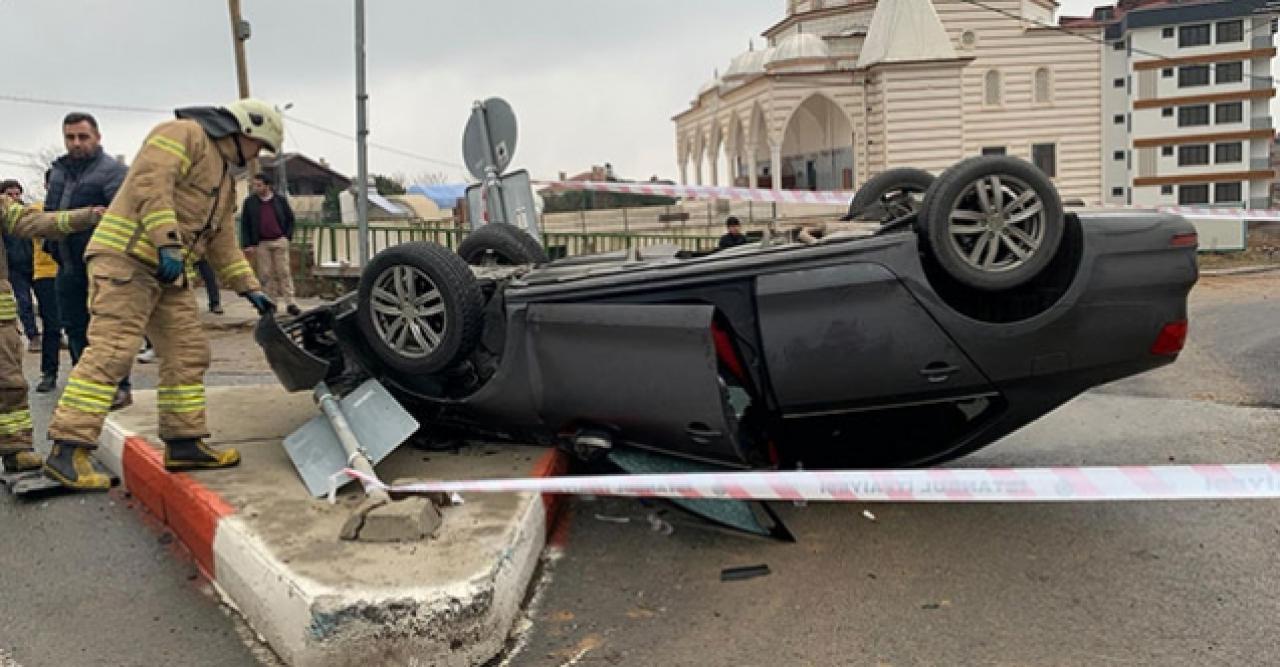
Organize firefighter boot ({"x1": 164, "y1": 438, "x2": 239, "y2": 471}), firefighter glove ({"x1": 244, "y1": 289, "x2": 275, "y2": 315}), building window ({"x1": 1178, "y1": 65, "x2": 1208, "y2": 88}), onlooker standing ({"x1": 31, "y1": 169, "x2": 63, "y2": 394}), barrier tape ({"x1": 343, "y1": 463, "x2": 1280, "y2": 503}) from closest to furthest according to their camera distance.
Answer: barrier tape ({"x1": 343, "y1": 463, "x2": 1280, "y2": 503}), firefighter boot ({"x1": 164, "y1": 438, "x2": 239, "y2": 471}), firefighter glove ({"x1": 244, "y1": 289, "x2": 275, "y2": 315}), onlooker standing ({"x1": 31, "y1": 169, "x2": 63, "y2": 394}), building window ({"x1": 1178, "y1": 65, "x2": 1208, "y2": 88})

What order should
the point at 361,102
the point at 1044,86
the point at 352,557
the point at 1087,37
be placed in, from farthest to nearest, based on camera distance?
1. the point at 1044,86
2. the point at 1087,37
3. the point at 361,102
4. the point at 352,557

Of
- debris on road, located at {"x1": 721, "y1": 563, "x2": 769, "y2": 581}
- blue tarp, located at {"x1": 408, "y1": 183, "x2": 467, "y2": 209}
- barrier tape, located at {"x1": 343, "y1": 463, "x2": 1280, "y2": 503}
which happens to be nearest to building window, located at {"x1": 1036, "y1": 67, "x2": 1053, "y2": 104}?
blue tarp, located at {"x1": 408, "y1": 183, "x2": 467, "y2": 209}

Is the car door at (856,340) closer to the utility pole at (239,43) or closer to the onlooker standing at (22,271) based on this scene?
the onlooker standing at (22,271)

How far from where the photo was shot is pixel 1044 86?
141 feet

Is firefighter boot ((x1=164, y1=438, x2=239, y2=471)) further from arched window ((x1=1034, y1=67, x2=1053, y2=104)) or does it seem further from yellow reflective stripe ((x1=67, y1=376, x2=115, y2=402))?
arched window ((x1=1034, y1=67, x2=1053, y2=104))

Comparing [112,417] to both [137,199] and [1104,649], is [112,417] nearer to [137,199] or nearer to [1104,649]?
[137,199]

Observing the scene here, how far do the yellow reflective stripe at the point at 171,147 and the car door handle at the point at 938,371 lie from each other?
3.07 m

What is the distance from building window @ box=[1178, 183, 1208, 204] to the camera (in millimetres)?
42841

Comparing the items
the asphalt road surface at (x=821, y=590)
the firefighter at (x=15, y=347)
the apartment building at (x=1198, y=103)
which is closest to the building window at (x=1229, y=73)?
the apartment building at (x=1198, y=103)

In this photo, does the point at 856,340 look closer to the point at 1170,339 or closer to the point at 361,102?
the point at 1170,339

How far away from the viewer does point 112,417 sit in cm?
520

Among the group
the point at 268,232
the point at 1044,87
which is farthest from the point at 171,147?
the point at 1044,87

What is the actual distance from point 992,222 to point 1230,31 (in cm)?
4716

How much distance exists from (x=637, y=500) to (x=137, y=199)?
7.90 feet
